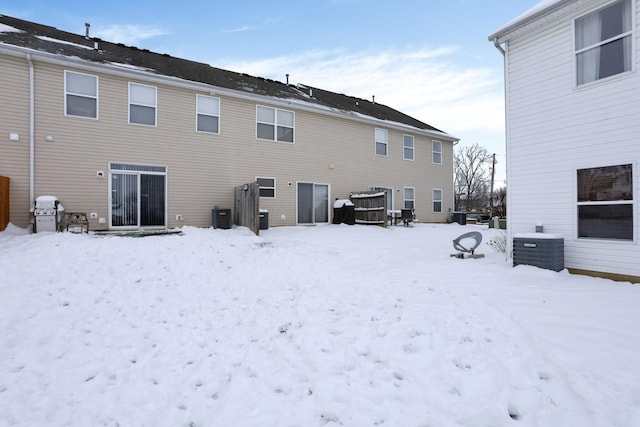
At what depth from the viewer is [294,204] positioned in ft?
44.7

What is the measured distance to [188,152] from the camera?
1147 centimetres

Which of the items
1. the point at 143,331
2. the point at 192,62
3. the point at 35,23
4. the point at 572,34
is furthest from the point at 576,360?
the point at 35,23

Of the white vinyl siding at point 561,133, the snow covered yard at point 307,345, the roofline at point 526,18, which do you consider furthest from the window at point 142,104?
the white vinyl siding at point 561,133

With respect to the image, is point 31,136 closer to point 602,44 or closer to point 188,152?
point 188,152

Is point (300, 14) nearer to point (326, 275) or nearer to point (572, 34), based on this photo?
point (572, 34)

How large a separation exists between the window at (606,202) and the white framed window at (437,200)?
503 inches

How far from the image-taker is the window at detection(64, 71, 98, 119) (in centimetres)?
974

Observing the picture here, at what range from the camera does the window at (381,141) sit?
53.8ft

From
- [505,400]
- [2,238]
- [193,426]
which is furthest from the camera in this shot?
[2,238]

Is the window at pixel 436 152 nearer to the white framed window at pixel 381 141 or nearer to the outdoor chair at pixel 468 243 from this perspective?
the white framed window at pixel 381 141

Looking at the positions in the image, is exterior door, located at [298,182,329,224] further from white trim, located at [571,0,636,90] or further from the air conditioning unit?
white trim, located at [571,0,636,90]

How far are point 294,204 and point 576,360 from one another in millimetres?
11275

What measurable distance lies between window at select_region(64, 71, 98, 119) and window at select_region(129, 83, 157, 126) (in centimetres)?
97

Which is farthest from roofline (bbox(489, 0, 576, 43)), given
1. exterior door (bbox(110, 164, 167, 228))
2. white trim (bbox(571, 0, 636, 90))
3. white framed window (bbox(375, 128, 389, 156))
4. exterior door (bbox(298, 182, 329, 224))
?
exterior door (bbox(110, 164, 167, 228))
